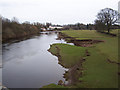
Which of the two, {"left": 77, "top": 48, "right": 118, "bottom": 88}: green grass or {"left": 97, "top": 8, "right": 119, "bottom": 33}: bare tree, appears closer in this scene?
{"left": 77, "top": 48, "right": 118, "bottom": 88}: green grass

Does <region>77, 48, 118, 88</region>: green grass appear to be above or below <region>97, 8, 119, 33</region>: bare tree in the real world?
below

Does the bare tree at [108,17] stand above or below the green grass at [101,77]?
above

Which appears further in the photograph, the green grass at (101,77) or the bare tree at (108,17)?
the bare tree at (108,17)

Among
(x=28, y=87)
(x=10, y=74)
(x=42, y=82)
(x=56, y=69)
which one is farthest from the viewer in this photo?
(x=56, y=69)

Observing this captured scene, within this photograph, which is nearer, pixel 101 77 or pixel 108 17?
pixel 101 77

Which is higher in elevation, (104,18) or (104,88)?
(104,18)

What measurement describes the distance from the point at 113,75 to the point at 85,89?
4.01 meters

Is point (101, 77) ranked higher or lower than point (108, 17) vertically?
lower

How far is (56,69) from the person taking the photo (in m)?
15.9

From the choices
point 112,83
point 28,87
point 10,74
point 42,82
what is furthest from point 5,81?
point 112,83

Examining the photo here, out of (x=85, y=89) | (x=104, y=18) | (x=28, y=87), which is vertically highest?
(x=104, y=18)

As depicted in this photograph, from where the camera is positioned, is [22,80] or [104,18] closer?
[22,80]

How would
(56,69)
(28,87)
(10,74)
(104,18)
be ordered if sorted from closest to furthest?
(28,87) → (10,74) → (56,69) → (104,18)

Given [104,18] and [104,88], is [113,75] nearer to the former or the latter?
[104,88]
